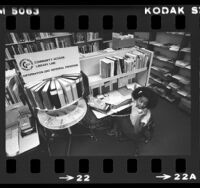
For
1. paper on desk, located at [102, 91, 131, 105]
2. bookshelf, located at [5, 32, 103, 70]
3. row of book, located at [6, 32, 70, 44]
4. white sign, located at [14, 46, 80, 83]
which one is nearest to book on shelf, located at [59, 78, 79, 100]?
white sign, located at [14, 46, 80, 83]

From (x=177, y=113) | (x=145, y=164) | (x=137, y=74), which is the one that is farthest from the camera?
(x=177, y=113)

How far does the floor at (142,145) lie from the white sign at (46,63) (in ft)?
3.09

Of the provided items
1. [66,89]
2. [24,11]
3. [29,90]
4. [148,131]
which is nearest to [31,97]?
[29,90]

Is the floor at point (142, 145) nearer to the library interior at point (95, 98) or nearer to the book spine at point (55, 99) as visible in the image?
the library interior at point (95, 98)

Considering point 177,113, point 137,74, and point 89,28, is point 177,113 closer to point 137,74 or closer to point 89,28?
point 137,74

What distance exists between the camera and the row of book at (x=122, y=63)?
1.78m

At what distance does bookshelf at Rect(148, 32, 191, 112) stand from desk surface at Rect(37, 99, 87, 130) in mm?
1577

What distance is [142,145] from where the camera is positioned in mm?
1962

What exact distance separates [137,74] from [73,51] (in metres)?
1.07

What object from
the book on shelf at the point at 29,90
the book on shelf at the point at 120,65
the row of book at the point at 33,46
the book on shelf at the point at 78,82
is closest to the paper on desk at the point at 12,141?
the book on shelf at the point at 29,90

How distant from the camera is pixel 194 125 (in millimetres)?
1328

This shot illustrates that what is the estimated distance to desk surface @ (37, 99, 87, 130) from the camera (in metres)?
1.47

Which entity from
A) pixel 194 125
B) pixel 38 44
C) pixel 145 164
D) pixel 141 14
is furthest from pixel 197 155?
pixel 38 44

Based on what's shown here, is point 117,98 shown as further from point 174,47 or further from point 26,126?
point 174,47
